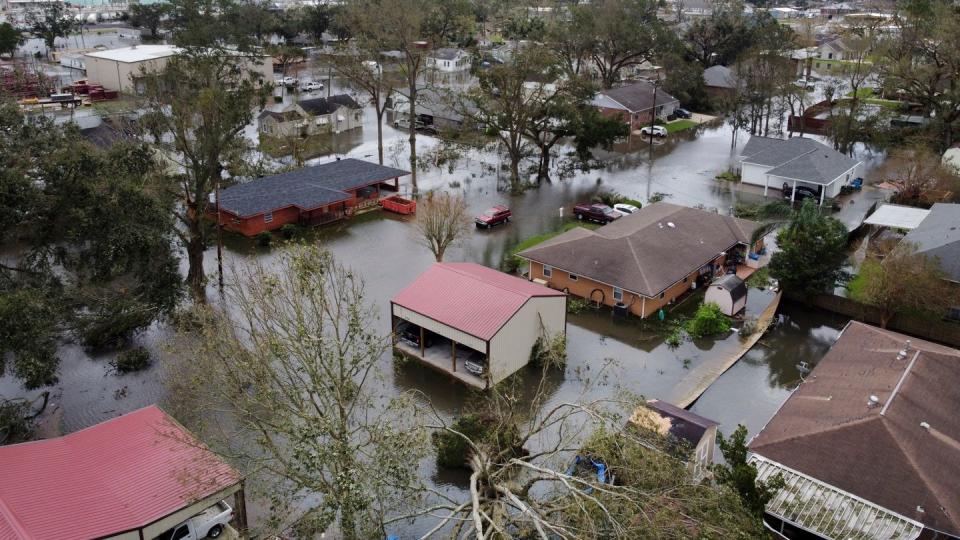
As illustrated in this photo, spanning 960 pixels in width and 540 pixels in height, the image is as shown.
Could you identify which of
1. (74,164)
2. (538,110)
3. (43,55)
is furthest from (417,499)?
(43,55)

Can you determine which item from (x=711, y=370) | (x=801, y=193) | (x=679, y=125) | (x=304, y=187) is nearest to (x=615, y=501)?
(x=711, y=370)

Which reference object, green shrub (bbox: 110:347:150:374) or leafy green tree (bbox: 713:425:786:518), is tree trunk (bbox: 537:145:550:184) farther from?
leafy green tree (bbox: 713:425:786:518)

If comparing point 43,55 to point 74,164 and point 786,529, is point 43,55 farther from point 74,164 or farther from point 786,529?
point 786,529

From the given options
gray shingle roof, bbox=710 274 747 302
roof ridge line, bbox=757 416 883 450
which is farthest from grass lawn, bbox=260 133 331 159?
roof ridge line, bbox=757 416 883 450

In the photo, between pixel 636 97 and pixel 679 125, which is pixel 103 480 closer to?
pixel 636 97

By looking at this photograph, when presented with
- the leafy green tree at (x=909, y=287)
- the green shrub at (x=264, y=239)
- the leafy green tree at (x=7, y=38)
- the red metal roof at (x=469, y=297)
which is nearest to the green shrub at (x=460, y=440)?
the red metal roof at (x=469, y=297)

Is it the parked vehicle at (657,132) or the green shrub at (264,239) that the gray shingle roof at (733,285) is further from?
the parked vehicle at (657,132)

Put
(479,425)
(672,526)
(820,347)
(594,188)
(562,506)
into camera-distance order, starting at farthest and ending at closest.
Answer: (594,188)
(820,347)
(479,425)
(562,506)
(672,526)

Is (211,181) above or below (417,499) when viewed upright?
above
